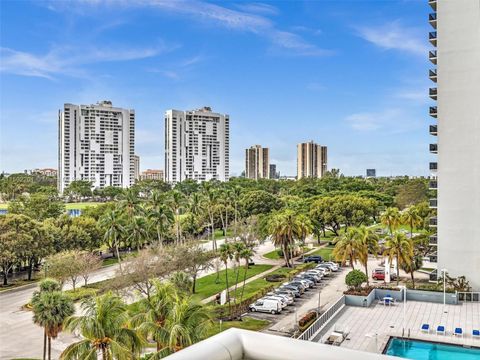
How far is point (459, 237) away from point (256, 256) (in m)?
22.0

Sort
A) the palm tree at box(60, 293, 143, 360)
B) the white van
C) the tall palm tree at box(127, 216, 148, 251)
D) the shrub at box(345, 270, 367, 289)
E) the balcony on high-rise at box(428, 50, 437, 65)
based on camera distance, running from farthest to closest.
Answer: the tall palm tree at box(127, 216, 148, 251)
the balcony on high-rise at box(428, 50, 437, 65)
the shrub at box(345, 270, 367, 289)
the white van
the palm tree at box(60, 293, 143, 360)

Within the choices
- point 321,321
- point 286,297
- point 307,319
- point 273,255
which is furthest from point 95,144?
point 321,321

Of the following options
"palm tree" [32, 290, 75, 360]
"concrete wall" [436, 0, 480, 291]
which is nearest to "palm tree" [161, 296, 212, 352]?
"palm tree" [32, 290, 75, 360]

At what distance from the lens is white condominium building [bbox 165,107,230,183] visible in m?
133

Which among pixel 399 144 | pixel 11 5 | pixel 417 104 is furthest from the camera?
pixel 399 144

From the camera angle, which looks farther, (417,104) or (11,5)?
(417,104)

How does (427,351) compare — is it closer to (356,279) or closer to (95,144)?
(356,279)

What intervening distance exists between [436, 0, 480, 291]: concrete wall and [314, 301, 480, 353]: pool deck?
16.8 feet

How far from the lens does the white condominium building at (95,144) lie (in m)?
123

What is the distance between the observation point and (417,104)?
59.1m

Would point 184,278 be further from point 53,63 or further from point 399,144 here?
point 399,144

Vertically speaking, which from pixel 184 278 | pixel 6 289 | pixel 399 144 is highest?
pixel 399 144

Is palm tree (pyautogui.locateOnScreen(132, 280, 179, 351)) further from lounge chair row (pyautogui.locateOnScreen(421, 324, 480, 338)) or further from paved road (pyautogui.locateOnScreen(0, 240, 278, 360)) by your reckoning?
lounge chair row (pyautogui.locateOnScreen(421, 324, 480, 338))

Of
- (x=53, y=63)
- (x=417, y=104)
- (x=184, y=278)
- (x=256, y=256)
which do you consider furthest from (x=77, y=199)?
(x=184, y=278)
